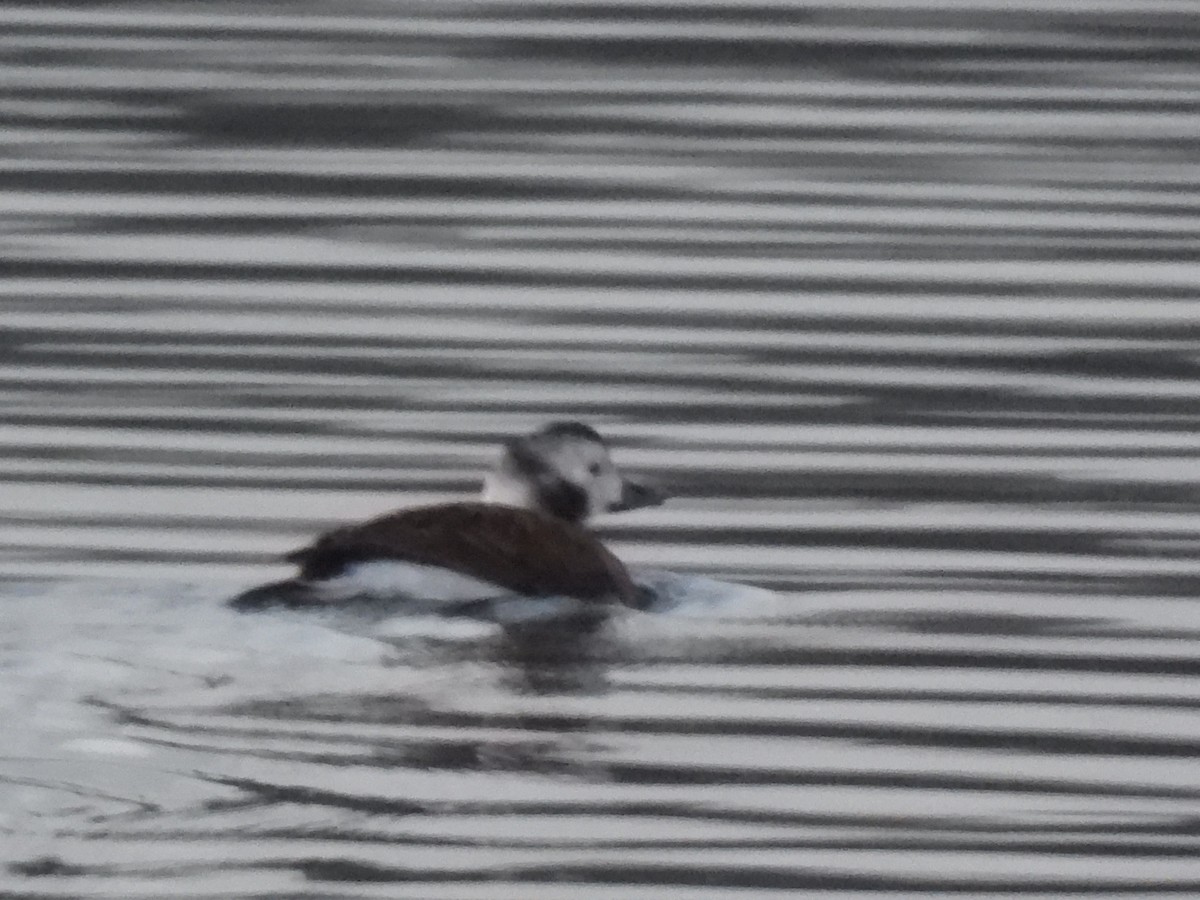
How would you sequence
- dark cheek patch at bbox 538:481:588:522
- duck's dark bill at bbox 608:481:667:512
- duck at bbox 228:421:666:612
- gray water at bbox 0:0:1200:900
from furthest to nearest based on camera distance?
dark cheek patch at bbox 538:481:588:522, duck's dark bill at bbox 608:481:667:512, duck at bbox 228:421:666:612, gray water at bbox 0:0:1200:900

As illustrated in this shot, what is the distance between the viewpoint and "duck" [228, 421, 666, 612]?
29.5 feet

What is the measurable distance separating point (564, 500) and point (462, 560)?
0.97 meters

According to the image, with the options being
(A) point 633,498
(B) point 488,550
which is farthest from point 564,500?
(B) point 488,550

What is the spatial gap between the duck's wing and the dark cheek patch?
51 centimetres

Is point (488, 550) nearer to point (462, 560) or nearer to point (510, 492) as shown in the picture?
point (462, 560)

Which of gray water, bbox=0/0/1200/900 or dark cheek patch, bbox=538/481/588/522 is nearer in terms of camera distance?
gray water, bbox=0/0/1200/900

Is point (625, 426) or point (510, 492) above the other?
point (625, 426)

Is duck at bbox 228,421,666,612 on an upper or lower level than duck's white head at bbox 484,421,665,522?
lower

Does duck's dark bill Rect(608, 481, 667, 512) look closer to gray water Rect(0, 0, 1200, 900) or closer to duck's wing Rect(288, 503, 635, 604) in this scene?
gray water Rect(0, 0, 1200, 900)

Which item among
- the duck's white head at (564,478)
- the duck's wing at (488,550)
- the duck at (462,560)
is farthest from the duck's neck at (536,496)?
the duck's wing at (488,550)

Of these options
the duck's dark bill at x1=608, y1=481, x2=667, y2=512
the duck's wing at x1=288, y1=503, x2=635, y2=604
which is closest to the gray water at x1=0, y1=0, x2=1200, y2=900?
the duck's dark bill at x1=608, y1=481, x2=667, y2=512

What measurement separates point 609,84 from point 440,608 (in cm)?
574

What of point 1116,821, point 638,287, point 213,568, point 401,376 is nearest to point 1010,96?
point 638,287

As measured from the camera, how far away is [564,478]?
10.0m
